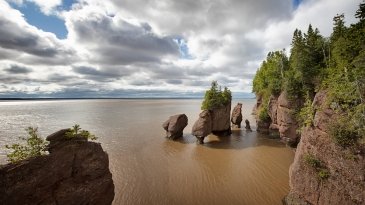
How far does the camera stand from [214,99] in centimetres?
4528

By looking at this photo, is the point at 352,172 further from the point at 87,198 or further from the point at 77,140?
the point at 77,140

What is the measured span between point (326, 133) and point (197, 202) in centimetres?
1324

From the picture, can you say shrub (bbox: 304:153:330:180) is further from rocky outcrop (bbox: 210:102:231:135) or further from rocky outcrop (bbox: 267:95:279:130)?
rocky outcrop (bbox: 210:102:231:135)

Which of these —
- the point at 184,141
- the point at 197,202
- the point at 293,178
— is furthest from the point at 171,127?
the point at 293,178

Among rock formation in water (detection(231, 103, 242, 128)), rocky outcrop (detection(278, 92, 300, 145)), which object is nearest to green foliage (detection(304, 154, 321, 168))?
rocky outcrop (detection(278, 92, 300, 145))

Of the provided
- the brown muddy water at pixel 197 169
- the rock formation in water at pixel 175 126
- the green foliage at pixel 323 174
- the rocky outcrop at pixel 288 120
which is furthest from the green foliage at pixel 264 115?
the green foliage at pixel 323 174

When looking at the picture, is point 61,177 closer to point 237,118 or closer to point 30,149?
point 30,149

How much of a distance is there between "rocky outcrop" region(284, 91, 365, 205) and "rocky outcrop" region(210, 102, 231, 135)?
2584 centimetres

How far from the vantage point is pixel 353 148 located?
14867 millimetres

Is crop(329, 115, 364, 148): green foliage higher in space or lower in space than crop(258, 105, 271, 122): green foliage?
higher

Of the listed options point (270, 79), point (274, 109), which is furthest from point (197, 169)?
point (270, 79)

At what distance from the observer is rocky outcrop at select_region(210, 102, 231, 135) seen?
44.9m

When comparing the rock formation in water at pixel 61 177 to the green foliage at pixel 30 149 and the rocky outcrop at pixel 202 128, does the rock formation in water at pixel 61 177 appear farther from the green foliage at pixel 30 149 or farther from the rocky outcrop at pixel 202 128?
the rocky outcrop at pixel 202 128

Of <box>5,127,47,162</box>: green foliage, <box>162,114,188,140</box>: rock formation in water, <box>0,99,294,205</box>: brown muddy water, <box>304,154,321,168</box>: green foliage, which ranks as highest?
<box>5,127,47,162</box>: green foliage
